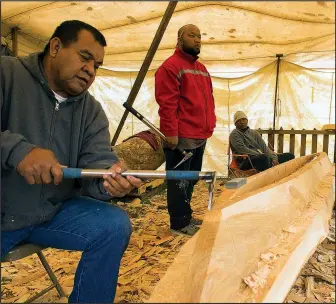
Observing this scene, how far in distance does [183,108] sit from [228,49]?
3776mm

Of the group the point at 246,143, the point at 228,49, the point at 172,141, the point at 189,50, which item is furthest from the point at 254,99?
the point at 172,141

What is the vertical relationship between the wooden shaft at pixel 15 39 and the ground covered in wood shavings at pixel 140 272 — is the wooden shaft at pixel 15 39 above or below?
above

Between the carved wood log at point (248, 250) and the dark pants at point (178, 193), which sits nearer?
the carved wood log at point (248, 250)

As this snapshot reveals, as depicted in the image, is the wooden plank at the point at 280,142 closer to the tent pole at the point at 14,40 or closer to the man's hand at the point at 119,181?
the tent pole at the point at 14,40

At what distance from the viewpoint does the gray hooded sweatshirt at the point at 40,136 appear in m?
1.88

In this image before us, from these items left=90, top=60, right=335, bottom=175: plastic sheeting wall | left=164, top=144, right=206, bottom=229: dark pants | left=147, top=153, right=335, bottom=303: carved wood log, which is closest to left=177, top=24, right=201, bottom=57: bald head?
left=164, top=144, right=206, bottom=229: dark pants

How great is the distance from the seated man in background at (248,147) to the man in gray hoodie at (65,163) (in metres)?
3.96

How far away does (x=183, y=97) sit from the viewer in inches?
142

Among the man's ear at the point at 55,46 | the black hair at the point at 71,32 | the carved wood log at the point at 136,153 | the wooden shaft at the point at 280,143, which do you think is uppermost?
the black hair at the point at 71,32

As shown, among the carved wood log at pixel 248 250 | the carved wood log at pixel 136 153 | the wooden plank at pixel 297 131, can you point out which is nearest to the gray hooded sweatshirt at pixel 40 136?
the carved wood log at pixel 248 250

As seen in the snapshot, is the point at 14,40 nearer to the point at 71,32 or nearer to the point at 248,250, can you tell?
the point at 71,32

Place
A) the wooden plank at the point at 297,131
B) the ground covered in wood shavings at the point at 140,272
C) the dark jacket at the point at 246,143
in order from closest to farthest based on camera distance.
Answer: the ground covered in wood shavings at the point at 140,272, the dark jacket at the point at 246,143, the wooden plank at the point at 297,131

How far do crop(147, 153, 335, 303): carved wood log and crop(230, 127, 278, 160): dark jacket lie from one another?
362 cm

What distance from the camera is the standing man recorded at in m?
3.50
